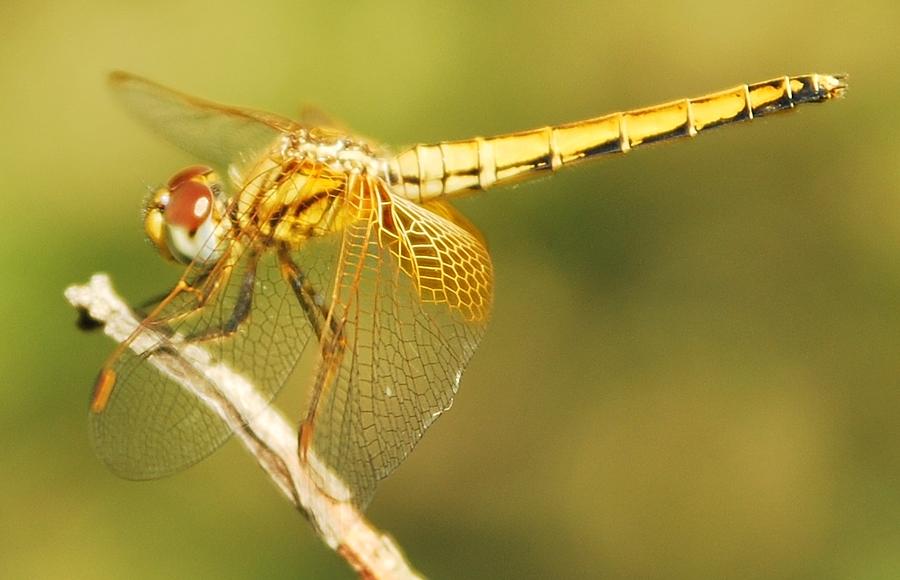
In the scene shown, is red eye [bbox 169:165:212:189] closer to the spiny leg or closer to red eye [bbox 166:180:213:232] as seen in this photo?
red eye [bbox 166:180:213:232]

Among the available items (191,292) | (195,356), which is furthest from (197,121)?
(195,356)

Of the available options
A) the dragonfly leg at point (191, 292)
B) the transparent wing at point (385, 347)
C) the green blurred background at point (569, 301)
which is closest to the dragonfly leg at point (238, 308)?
the dragonfly leg at point (191, 292)

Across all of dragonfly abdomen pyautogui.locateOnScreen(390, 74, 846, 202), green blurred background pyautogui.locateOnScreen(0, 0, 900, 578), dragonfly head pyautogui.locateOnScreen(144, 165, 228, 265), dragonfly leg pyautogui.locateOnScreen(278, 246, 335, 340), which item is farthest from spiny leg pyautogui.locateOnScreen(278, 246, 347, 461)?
green blurred background pyautogui.locateOnScreen(0, 0, 900, 578)

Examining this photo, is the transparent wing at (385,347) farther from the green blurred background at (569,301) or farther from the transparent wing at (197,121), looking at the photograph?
the green blurred background at (569,301)

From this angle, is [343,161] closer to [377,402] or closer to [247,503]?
[377,402]

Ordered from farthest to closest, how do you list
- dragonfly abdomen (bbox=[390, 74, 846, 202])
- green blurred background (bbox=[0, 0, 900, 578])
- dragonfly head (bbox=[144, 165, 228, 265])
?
1. green blurred background (bbox=[0, 0, 900, 578])
2. dragonfly abdomen (bbox=[390, 74, 846, 202])
3. dragonfly head (bbox=[144, 165, 228, 265])

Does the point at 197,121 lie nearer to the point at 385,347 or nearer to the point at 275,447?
the point at 385,347

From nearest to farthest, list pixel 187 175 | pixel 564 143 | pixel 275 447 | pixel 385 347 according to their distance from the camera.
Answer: pixel 275 447
pixel 385 347
pixel 187 175
pixel 564 143
